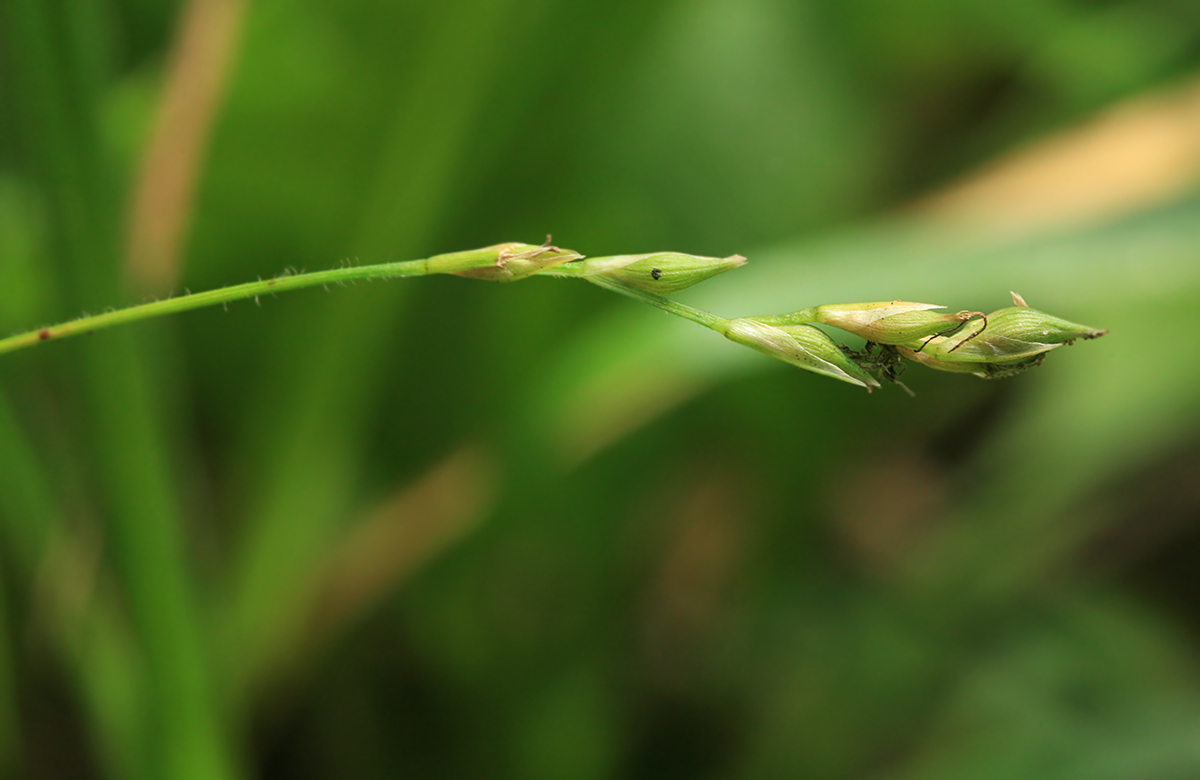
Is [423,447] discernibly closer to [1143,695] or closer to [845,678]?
[845,678]

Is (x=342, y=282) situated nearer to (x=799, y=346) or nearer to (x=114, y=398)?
(x=799, y=346)

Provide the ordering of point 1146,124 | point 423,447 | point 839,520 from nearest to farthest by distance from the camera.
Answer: point 1146,124, point 423,447, point 839,520

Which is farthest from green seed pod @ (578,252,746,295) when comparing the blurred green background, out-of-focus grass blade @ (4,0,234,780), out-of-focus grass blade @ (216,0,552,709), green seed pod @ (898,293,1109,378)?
out-of-focus grass blade @ (216,0,552,709)

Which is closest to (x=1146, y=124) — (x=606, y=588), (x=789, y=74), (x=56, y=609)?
(x=789, y=74)

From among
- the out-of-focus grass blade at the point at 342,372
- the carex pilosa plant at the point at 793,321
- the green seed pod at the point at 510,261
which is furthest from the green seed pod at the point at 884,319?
the out-of-focus grass blade at the point at 342,372

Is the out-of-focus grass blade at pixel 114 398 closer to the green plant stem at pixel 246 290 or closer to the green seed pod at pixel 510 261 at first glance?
the green plant stem at pixel 246 290

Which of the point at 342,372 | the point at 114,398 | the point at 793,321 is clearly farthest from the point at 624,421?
the point at 793,321

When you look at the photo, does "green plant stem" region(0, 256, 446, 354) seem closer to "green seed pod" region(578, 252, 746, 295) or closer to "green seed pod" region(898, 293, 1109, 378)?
"green seed pod" region(578, 252, 746, 295)
